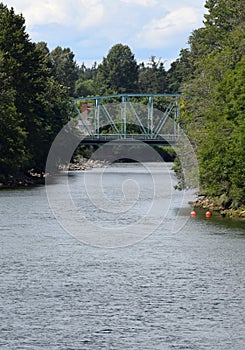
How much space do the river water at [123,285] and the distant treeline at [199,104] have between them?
14.2 ft

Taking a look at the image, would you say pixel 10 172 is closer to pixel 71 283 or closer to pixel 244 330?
pixel 71 283

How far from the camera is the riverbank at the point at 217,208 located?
195 ft

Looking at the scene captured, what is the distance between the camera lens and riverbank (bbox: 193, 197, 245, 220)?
5959 centimetres

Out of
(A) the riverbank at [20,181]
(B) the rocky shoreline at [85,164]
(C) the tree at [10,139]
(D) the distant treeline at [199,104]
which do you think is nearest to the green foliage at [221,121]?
(D) the distant treeline at [199,104]

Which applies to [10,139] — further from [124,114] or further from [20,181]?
[124,114]

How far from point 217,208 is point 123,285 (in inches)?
1094

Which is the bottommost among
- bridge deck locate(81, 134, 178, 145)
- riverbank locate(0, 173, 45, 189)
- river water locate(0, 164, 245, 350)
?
river water locate(0, 164, 245, 350)

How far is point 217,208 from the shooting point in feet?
210

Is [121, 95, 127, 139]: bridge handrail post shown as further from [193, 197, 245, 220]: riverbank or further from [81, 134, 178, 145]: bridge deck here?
[193, 197, 245, 220]: riverbank

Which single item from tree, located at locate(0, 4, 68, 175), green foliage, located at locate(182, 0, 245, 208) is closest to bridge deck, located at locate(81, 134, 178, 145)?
tree, located at locate(0, 4, 68, 175)

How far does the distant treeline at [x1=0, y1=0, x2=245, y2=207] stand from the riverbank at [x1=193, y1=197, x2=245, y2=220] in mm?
597

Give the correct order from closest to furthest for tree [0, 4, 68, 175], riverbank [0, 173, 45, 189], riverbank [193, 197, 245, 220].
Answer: riverbank [193, 197, 245, 220]
riverbank [0, 173, 45, 189]
tree [0, 4, 68, 175]

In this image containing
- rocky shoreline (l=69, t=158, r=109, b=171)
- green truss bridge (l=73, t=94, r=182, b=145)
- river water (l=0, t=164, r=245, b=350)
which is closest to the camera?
river water (l=0, t=164, r=245, b=350)

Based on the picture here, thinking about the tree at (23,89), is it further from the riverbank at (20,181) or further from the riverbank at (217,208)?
the riverbank at (217,208)
